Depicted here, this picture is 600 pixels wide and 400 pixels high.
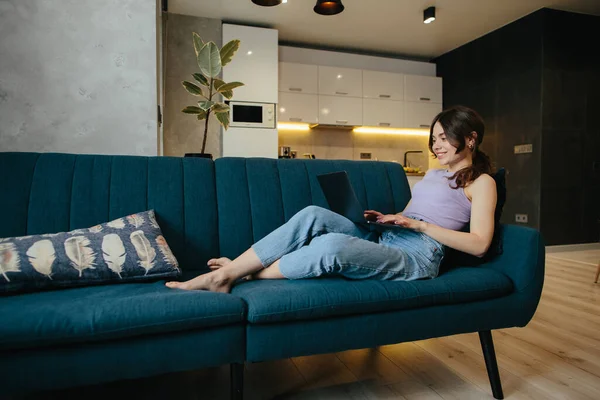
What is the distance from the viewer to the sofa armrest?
1460mm

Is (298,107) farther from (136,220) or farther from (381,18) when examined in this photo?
(136,220)

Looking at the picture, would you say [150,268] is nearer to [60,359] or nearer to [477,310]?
[60,359]

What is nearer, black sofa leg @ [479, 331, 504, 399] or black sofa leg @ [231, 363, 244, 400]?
black sofa leg @ [231, 363, 244, 400]

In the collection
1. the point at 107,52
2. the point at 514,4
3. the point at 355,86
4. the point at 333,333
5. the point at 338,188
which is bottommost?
the point at 333,333

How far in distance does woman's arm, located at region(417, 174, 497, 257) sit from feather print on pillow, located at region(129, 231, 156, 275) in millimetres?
1019

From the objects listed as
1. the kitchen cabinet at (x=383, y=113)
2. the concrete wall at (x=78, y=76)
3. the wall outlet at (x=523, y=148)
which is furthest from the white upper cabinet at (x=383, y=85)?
the concrete wall at (x=78, y=76)

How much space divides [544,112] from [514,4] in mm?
1261

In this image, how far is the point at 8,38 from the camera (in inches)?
83.2

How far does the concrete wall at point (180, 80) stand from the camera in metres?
4.70

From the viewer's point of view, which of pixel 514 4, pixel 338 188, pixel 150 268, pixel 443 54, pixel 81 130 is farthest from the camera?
pixel 443 54

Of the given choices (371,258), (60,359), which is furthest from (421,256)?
(60,359)

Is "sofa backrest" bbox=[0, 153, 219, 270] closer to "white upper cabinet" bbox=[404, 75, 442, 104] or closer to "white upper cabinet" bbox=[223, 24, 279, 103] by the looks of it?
"white upper cabinet" bbox=[223, 24, 279, 103]

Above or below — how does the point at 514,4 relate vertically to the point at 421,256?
above

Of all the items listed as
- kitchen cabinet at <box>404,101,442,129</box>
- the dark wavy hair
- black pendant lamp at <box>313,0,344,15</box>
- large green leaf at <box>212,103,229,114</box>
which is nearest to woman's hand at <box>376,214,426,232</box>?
the dark wavy hair
